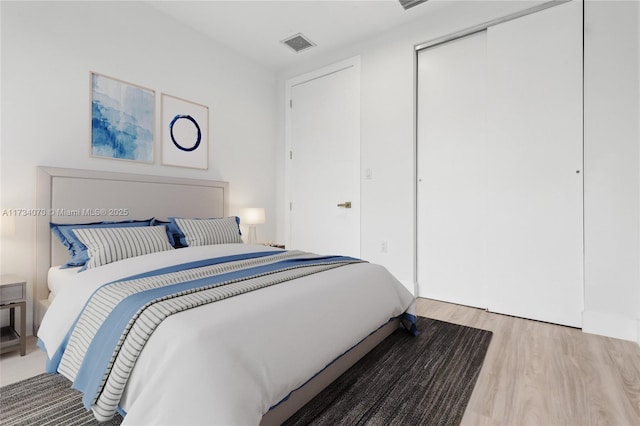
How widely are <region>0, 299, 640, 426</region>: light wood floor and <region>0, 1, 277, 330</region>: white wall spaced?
1.27 metres

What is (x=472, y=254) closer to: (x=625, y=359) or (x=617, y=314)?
(x=617, y=314)

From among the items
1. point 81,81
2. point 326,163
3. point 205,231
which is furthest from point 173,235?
point 326,163

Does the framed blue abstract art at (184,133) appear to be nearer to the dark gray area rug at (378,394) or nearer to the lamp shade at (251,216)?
the lamp shade at (251,216)

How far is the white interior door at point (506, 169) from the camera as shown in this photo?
8.09 ft

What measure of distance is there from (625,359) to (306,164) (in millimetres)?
3347

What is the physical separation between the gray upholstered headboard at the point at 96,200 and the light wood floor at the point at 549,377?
2.01 ft

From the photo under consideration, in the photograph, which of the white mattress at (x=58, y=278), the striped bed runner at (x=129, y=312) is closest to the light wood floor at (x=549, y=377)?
the white mattress at (x=58, y=278)

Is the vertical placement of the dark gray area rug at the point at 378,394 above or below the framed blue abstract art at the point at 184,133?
below

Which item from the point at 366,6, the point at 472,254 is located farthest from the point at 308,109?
the point at 472,254

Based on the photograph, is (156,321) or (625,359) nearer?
(156,321)

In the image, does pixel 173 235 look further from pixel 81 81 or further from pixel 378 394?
pixel 378 394

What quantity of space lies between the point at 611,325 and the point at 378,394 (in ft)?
6.45

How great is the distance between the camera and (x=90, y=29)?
101 inches

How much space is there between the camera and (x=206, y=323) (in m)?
A: 1.11
